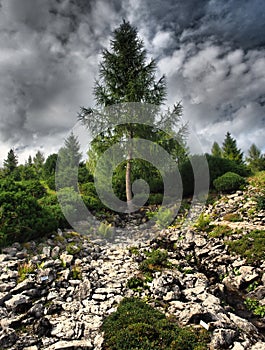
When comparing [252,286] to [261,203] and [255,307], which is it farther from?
[261,203]

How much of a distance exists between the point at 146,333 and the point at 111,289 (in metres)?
1.85

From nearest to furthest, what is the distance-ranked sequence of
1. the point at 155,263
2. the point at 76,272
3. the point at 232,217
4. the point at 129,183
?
the point at 76,272, the point at 155,263, the point at 232,217, the point at 129,183

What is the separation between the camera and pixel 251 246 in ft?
20.1

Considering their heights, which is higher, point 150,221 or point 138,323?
point 150,221

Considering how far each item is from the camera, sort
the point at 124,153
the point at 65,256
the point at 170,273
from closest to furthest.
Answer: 1. the point at 170,273
2. the point at 65,256
3. the point at 124,153

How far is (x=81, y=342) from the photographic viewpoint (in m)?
3.39

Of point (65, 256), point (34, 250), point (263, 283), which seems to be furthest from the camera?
point (34, 250)

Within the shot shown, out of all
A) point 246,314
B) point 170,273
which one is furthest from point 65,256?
point 246,314

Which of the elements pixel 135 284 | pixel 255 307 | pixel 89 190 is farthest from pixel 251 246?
pixel 89 190

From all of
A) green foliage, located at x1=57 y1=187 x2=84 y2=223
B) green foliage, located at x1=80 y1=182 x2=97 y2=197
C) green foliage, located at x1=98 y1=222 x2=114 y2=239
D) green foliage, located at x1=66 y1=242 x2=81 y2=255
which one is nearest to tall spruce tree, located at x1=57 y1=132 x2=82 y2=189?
green foliage, located at x1=80 y1=182 x2=97 y2=197

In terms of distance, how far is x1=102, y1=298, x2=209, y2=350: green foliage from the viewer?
125 inches

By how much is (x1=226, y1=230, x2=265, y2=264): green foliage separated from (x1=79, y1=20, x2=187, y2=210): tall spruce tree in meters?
6.72

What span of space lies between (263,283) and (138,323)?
10.4 feet

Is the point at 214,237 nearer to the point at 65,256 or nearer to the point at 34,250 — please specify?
the point at 65,256
